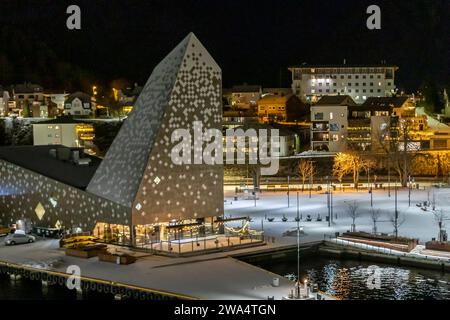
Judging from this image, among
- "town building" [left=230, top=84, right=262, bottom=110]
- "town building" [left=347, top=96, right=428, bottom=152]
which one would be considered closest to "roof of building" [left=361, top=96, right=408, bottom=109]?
"town building" [left=347, top=96, right=428, bottom=152]

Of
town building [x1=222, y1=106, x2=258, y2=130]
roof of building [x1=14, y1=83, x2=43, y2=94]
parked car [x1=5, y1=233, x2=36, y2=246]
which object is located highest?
roof of building [x1=14, y1=83, x2=43, y2=94]

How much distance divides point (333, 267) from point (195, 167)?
25.0 ft

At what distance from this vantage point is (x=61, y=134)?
74.4 meters

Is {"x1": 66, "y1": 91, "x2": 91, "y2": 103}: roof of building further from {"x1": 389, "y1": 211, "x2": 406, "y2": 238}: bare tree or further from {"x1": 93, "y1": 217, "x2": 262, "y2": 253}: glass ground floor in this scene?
{"x1": 93, "y1": 217, "x2": 262, "y2": 253}: glass ground floor

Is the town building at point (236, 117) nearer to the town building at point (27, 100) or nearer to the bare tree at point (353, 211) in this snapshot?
the town building at point (27, 100)

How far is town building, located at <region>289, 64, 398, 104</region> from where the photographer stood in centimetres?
9869

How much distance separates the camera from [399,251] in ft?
110

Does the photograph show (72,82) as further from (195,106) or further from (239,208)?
(195,106)

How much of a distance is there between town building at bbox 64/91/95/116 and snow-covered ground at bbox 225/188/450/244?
38303mm

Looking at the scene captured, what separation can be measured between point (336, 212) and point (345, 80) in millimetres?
57464

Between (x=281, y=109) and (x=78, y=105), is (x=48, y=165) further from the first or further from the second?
(x=281, y=109)
